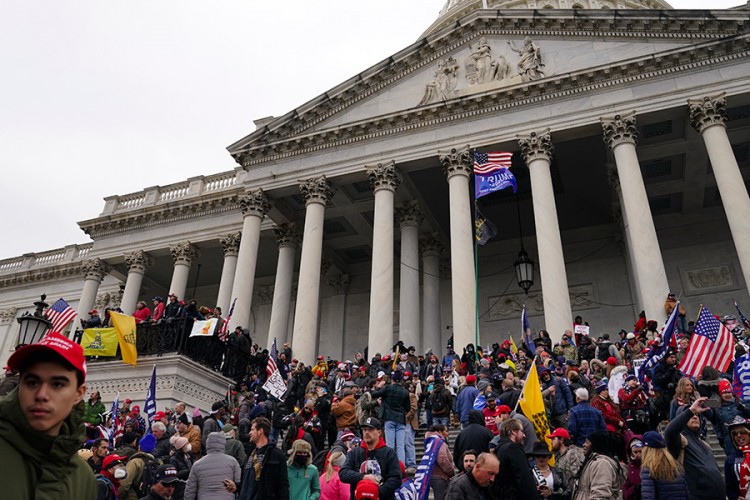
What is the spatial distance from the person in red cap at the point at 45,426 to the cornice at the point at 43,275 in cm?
3670

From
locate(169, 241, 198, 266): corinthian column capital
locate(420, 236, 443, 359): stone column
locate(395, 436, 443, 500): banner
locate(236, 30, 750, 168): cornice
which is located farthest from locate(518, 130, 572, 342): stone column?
locate(169, 241, 198, 266): corinthian column capital

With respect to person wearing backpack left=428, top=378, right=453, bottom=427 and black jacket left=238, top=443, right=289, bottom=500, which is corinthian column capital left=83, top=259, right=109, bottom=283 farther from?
black jacket left=238, top=443, right=289, bottom=500

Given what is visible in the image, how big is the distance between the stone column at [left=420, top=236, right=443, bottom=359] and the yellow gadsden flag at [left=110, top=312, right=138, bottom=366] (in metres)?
12.3

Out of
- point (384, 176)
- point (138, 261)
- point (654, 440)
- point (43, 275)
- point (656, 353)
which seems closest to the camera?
point (654, 440)

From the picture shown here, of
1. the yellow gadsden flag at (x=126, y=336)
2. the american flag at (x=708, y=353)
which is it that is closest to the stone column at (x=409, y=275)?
the yellow gadsden flag at (x=126, y=336)

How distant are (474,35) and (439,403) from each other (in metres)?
17.4

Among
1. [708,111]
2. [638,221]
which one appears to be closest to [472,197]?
[638,221]

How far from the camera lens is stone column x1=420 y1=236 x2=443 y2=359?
24953mm

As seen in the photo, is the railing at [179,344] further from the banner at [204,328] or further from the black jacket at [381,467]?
the black jacket at [381,467]

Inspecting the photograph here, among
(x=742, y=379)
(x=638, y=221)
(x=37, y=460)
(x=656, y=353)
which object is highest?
(x=638, y=221)

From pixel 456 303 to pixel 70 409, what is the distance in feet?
57.5

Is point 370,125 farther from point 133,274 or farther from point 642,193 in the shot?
point 133,274

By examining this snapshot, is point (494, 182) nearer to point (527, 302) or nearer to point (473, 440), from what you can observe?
point (527, 302)

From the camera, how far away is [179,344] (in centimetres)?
1664
